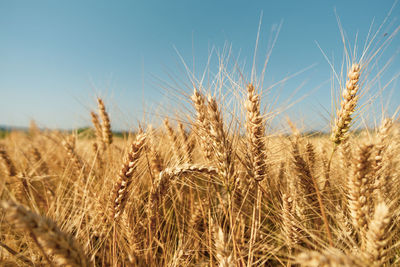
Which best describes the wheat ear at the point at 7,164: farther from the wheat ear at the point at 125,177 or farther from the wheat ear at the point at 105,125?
the wheat ear at the point at 125,177

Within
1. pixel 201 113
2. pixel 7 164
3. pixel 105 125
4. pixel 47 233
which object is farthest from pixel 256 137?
pixel 7 164

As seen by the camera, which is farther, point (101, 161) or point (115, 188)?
point (101, 161)

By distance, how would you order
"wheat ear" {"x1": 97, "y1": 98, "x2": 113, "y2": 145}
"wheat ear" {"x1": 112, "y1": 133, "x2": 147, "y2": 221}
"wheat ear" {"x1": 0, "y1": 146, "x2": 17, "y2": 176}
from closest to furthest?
"wheat ear" {"x1": 112, "y1": 133, "x2": 147, "y2": 221}, "wheat ear" {"x1": 0, "y1": 146, "x2": 17, "y2": 176}, "wheat ear" {"x1": 97, "y1": 98, "x2": 113, "y2": 145}

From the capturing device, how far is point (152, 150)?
1.70 meters

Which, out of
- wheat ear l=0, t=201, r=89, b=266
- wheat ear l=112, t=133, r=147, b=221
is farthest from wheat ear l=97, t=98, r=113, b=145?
wheat ear l=0, t=201, r=89, b=266

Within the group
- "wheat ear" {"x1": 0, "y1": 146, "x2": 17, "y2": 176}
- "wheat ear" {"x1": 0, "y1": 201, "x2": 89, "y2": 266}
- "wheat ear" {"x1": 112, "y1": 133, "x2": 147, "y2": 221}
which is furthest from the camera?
"wheat ear" {"x1": 0, "y1": 146, "x2": 17, "y2": 176}

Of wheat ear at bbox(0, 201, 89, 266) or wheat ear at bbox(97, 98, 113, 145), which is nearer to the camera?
wheat ear at bbox(0, 201, 89, 266)

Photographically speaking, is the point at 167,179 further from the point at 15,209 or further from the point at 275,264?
the point at 275,264

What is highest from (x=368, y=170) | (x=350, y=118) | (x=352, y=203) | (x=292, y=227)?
(x=350, y=118)

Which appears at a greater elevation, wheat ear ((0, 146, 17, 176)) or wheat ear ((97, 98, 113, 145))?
wheat ear ((97, 98, 113, 145))

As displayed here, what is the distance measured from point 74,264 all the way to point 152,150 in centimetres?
103

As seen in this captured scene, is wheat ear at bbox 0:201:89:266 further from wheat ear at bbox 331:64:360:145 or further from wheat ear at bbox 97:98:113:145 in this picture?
wheat ear at bbox 97:98:113:145

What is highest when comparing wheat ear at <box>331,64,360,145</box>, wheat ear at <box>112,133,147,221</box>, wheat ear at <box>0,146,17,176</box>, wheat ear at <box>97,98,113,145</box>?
wheat ear at <box>331,64,360,145</box>

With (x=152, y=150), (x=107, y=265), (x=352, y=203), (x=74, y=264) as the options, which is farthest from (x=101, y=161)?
(x=352, y=203)
